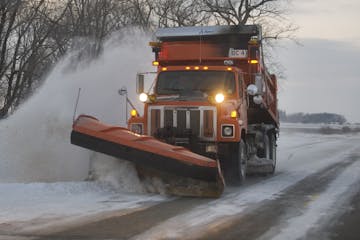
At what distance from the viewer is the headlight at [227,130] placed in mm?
10273

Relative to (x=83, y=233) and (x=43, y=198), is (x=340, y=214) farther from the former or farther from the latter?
(x=43, y=198)

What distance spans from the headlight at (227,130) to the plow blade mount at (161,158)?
57.7 inches

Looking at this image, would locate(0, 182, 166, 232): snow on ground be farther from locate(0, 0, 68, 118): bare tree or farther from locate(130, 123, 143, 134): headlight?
locate(0, 0, 68, 118): bare tree

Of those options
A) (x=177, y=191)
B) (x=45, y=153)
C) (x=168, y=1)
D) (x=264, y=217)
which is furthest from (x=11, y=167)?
(x=168, y=1)

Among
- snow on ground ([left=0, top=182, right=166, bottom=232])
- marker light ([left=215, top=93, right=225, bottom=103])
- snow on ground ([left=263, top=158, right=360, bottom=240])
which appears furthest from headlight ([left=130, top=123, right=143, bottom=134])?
snow on ground ([left=263, top=158, right=360, bottom=240])

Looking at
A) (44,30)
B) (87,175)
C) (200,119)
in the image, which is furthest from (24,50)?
(200,119)

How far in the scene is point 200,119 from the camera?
1027 centimetres

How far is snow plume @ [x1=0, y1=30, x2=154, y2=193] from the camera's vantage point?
12102 millimetres

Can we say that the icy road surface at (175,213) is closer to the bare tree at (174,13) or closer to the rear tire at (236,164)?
the rear tire at (236,164)

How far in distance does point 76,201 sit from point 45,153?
4329 millimetres

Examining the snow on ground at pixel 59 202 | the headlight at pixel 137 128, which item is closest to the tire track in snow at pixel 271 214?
the snow on ground at pixel 59 202

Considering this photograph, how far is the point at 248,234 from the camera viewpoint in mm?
6363

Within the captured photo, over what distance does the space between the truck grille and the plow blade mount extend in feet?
4.06

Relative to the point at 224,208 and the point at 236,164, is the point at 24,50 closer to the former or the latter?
the point at 236,164
